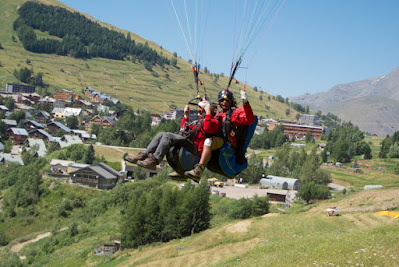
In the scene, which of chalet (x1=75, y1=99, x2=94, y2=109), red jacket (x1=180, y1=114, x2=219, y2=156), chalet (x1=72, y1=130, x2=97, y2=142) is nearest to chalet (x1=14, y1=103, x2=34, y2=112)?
chalet (x1=75, y1=99, x2=94, y2=109)

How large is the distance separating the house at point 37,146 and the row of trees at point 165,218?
55106mm

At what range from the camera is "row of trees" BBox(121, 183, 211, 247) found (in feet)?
193

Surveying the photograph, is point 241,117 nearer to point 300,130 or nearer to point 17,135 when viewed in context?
point 17,135

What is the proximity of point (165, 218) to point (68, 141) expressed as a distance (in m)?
66.0

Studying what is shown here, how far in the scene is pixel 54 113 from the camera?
515 feet

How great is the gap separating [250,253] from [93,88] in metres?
169

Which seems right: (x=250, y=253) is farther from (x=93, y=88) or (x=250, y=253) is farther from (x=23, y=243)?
(x=93, y=88)

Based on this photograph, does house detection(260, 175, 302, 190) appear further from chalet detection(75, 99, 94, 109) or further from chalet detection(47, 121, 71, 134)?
chalet detection(75, 99, 94, 109)

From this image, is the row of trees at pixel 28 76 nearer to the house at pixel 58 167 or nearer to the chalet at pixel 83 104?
the chalet at pixel 83 104

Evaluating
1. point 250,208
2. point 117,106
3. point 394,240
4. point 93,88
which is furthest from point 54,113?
point 394,240

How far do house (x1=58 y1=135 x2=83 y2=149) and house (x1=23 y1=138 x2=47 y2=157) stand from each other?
3.91 metres

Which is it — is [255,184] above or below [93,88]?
below

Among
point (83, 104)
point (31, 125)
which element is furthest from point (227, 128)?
point (83, 104)

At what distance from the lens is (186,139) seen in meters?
15.2
